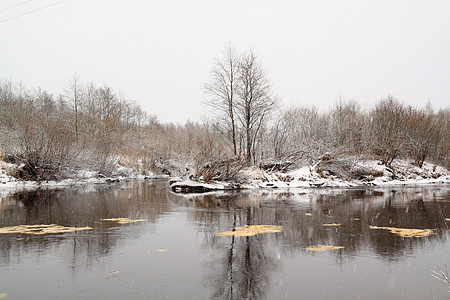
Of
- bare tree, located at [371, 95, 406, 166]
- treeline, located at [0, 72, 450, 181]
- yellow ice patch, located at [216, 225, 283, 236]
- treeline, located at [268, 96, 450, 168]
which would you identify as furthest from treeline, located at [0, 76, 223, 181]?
bare tree, located at [371, 95, 406, 166]

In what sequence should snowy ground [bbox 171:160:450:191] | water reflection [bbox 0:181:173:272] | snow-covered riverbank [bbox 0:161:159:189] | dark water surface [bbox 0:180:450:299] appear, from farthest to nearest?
1. snowy ground [bbox 171:160:450:191]
2. snow-covered riverbank [bbox 0:161:159:189]
3. water reflection [bbox 0:181:173:272]
4. dark water surface [bbox 0:180:450:299]

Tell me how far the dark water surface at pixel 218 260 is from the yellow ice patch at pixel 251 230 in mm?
470

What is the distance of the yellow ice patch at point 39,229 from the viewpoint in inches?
436

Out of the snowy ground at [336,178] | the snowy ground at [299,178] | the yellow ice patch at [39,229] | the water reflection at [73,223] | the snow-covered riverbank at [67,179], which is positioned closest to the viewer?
the water reflection at [73,223]

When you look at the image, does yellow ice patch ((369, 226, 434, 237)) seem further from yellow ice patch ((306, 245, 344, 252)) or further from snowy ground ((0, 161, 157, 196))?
snowy ground ((0, 161, 157, 196))

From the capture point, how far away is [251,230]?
460 inches

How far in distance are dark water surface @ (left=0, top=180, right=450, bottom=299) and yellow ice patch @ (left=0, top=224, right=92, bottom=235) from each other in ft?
1.98

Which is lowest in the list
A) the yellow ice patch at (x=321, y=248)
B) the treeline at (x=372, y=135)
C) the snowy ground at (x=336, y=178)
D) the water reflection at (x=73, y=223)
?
the yellow ice patch at (x=321, y=248)

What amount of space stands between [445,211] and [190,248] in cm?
1319

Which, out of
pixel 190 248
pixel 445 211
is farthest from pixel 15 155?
pixel 445 211

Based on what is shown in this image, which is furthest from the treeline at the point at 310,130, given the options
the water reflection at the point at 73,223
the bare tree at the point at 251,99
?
the water reflection at the point at 73,223

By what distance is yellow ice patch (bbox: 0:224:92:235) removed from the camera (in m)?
11.1

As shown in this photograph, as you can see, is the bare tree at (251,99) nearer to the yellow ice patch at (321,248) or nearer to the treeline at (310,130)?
the treeline at (310,130)

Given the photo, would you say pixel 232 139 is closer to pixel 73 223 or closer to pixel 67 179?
pixel 67 179
